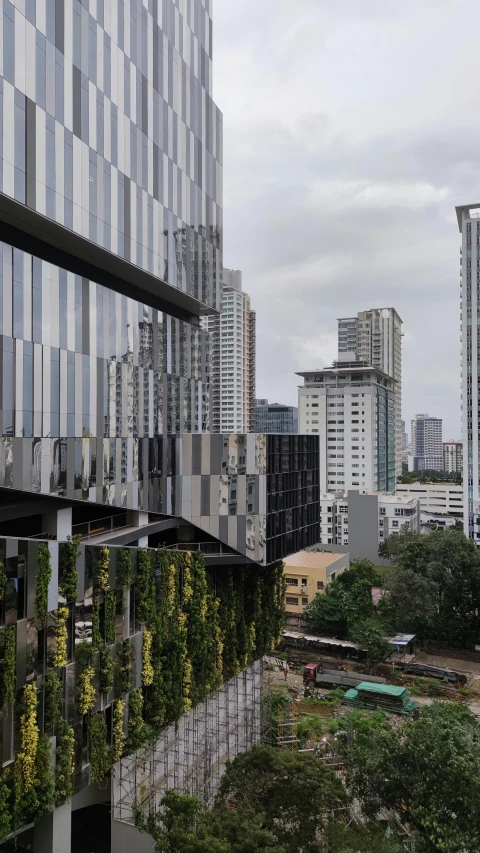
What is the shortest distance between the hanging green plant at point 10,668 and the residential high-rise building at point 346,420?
68.3 m

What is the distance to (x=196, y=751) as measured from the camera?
24453 mm

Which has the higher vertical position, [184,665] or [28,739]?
[28,739]

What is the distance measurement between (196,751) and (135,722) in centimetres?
665

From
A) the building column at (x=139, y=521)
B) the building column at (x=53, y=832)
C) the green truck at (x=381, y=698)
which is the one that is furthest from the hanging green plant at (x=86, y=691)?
the green truck at (x=381, y=698)

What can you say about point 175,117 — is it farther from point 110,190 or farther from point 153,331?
point 153,331

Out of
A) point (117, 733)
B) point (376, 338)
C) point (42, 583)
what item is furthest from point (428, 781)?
point (376, 338)

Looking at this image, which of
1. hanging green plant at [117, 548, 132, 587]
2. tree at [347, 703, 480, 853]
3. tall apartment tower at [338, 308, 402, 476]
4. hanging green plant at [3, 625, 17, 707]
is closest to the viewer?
hanging green plant at [3, 625, 17, 707]

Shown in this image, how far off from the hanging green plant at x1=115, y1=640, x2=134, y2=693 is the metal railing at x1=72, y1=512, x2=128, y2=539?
3.90 metres

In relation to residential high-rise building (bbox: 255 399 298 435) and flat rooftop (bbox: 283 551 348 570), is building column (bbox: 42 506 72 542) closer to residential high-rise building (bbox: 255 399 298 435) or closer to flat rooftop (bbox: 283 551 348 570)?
flat rooftop (bbox: 283 551 348 570)

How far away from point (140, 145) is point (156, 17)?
6418mm

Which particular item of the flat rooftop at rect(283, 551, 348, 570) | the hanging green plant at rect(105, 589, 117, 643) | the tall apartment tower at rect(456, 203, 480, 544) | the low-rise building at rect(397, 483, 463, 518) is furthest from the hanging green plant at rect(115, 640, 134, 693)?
the low-rise building at rect(397, 483, 463, 518)

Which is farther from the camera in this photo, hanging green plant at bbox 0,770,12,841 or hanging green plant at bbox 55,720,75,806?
hanging green plant at bbox 55,720,75,806

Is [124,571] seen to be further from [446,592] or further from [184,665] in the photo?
[446,592]

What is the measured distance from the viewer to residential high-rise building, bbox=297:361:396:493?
8054 cm
